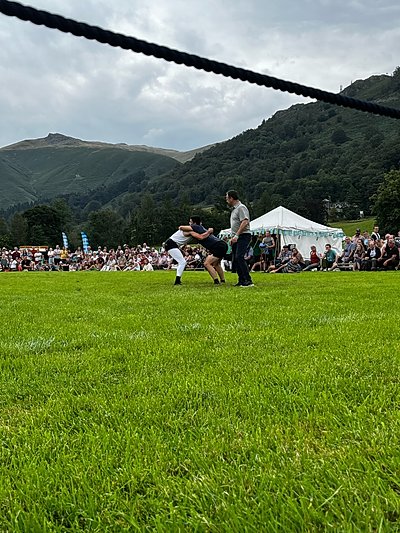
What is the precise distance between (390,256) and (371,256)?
1224 mm

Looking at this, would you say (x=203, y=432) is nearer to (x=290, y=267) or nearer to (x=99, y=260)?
(x=290, y=267)

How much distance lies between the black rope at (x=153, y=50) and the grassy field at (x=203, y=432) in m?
1.34

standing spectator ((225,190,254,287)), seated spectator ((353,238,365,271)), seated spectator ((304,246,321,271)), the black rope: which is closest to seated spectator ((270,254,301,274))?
seated spectator ((304,246,321,271))

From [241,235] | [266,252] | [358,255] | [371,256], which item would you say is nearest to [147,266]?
[266,252]

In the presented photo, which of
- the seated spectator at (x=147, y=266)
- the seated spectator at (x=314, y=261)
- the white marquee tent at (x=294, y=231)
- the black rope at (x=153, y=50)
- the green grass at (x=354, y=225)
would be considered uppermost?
the green grass at (x=354, y=225)

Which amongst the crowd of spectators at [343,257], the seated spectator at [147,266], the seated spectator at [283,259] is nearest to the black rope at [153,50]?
the crowd of spectators at [343,257]

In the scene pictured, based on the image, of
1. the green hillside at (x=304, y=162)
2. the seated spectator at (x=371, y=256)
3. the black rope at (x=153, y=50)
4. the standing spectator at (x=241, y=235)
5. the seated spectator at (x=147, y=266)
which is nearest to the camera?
the black rope at (x=153, y=50)

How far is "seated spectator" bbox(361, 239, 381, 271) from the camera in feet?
63.3

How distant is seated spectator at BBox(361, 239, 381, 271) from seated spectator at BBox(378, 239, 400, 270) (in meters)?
0.58

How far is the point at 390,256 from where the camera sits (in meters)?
18.3

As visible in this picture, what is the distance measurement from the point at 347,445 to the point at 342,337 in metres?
2.31

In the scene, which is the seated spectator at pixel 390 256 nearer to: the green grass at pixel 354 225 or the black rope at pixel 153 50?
the black rope at pixel 153 50

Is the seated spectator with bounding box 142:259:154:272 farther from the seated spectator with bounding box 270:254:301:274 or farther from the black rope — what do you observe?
the black rope

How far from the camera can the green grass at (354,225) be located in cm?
8895
